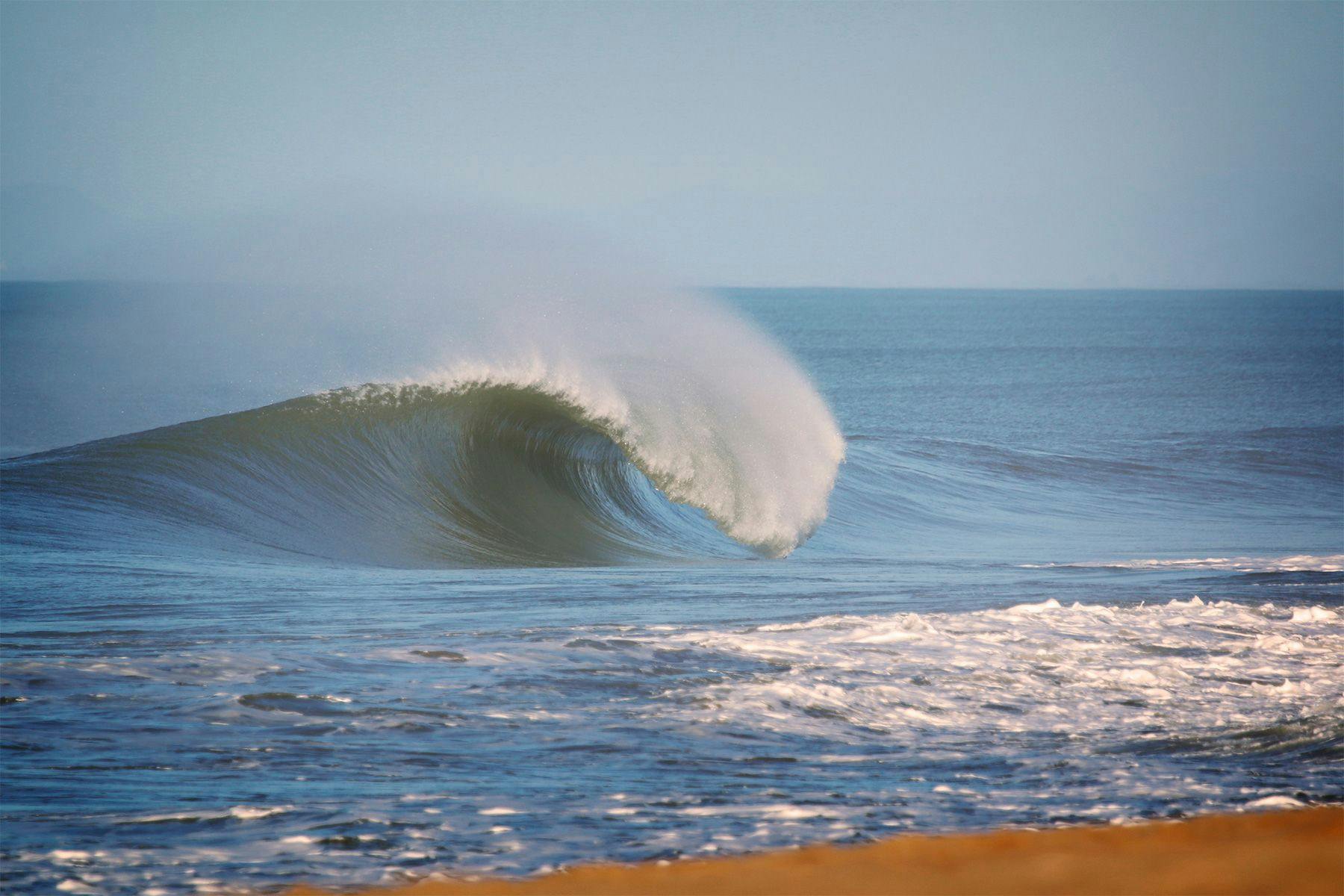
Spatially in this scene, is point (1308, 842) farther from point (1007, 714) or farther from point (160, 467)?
point (160, 467)

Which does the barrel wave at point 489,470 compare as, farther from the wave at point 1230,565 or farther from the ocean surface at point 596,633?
the wave at point 1230,565

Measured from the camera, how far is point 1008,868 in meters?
2.31

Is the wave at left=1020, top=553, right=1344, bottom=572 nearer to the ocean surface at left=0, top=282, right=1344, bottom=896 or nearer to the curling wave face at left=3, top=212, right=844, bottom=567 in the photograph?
the ocean surface at left=0, top=282, right=1344, bottom=896

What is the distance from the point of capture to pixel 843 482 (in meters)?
13.9

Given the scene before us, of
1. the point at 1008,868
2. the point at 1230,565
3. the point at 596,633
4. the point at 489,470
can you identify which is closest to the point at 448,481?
the point at 489,470

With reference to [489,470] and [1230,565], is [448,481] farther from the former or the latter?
[1230,565]

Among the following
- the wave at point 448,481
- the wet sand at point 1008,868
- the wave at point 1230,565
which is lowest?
the wet sand at point 1008,868

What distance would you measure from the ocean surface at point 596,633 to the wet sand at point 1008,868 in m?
0.09

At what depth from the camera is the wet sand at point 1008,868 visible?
221cm

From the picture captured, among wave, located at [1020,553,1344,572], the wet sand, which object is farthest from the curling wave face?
the wet sand

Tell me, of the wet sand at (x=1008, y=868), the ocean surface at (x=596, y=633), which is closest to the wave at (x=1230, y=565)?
the ocean surface at (x=596, y=633)

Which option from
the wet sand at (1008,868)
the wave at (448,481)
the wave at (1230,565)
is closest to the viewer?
the wet sand at (1008,868)

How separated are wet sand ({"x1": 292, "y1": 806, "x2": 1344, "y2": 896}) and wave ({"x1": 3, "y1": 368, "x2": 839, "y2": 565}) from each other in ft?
18.3

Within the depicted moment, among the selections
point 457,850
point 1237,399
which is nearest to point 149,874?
point 457,850
